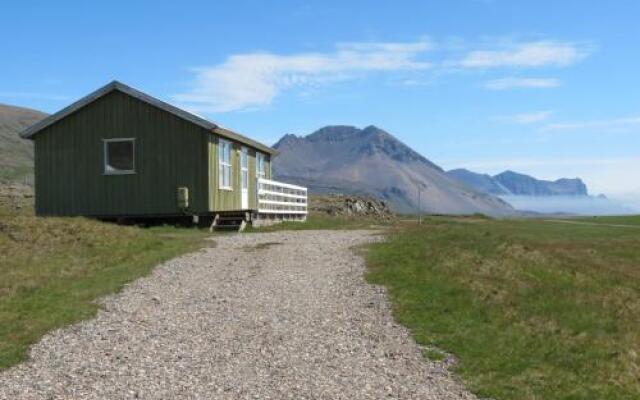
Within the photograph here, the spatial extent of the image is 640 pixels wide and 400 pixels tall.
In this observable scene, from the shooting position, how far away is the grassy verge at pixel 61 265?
566 inches

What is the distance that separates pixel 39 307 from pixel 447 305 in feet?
29.0

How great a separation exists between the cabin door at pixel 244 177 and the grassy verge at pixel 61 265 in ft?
23.3

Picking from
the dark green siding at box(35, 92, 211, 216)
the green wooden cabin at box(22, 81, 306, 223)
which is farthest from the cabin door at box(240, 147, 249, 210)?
the dark green siding at box(35, 92, 211, 216)

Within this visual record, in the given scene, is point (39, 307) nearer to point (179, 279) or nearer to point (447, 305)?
point (179, 279)

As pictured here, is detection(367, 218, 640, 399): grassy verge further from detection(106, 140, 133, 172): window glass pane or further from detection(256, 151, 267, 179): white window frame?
detection(256, 151, 267, 179): white window frame

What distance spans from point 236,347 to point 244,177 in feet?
94.9

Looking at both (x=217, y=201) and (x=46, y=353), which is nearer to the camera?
(x=46, y=353)

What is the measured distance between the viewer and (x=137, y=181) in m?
34.9

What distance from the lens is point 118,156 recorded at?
35250mm

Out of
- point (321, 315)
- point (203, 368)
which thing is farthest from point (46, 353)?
point (321, 315)

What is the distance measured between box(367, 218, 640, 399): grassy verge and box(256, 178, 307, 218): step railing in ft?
41.8

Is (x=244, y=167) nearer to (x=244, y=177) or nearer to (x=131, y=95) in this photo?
(x=244, y=177)

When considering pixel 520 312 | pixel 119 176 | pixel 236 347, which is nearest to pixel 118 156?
pixel 119 176

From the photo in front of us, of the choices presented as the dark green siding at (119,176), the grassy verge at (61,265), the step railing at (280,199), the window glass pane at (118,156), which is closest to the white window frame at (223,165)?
the dark green siding at (119,176)
